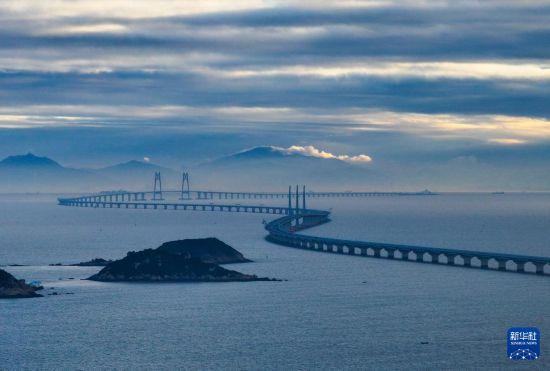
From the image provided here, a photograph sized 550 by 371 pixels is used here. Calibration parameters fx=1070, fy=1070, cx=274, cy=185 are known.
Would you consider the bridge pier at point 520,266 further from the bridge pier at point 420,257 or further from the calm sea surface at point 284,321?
the bridge pier at point 420,257

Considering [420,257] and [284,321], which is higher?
[420,257]

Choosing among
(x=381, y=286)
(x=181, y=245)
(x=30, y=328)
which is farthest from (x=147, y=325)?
(x=181, y=245)

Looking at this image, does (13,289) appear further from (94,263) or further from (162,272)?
(94,263)

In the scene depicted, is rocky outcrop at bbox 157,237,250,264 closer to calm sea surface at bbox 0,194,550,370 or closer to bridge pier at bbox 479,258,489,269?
calm sea surface at bbox 0,194,550,370

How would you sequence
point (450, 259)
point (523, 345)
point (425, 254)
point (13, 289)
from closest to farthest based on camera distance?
1. point (523, 345)
2. point (13, 289)
3. point (450, 259)
4. point (425, 254)

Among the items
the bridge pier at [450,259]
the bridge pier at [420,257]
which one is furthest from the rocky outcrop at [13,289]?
the bridge pier at [420,257]

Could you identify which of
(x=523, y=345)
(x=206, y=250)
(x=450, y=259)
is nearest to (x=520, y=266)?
(x=450, y=259)
